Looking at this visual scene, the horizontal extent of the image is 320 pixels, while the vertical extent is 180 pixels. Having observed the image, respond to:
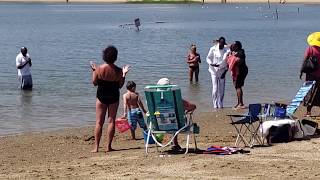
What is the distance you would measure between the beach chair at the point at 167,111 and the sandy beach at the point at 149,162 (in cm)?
36

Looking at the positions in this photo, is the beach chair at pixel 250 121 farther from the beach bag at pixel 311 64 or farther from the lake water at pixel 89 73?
the lake water at pixel 89 73

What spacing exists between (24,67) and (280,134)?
1136 centimetres

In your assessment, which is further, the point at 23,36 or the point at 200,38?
the point at 23,36

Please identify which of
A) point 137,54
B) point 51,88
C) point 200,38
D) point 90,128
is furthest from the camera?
point 200,38

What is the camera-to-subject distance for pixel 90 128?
16016mm

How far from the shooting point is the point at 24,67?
21.9m

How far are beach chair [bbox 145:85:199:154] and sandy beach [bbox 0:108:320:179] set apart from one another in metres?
0.36

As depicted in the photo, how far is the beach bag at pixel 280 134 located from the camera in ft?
39.3

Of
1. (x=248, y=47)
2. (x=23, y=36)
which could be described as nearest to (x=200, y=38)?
(x=248, y=47)

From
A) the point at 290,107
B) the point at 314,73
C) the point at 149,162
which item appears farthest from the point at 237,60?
the point at 149,162

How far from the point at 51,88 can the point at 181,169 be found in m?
14.3

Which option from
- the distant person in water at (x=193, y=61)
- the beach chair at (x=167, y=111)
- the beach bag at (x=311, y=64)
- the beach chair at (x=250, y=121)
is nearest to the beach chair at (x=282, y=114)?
the beach chair at (x=250, y=121)

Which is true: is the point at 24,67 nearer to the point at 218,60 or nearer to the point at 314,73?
the point at 218,60

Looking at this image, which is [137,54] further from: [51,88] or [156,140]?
[156,140]
